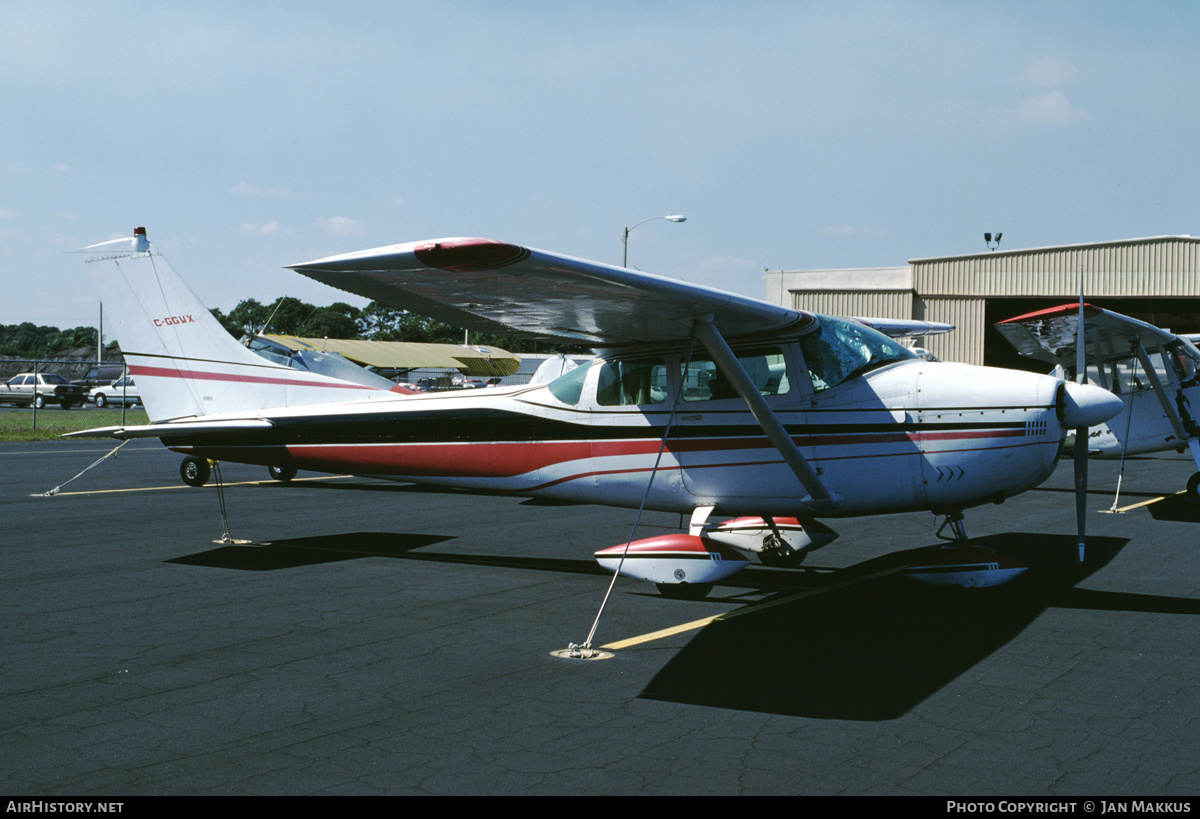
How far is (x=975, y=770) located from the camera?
3.86 m

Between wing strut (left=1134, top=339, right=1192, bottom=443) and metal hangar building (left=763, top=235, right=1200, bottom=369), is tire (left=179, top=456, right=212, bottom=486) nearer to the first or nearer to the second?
wing strut (left=1134, top=339, right=1192, bottom=443)

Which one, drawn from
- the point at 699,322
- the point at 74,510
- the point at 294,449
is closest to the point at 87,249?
the point at 294,449

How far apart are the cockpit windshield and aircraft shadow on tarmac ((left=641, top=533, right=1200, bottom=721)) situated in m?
1.77

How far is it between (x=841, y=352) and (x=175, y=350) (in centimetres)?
689

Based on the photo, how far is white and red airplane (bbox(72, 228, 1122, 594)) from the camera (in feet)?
21.5

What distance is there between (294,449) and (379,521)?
2.67 meters

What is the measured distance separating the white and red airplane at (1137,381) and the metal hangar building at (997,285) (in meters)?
21.4

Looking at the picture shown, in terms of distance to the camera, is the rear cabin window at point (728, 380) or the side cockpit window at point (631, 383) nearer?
the rear cabin window at point (728, 380)

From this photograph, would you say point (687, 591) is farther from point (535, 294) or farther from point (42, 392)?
point (42, 392)

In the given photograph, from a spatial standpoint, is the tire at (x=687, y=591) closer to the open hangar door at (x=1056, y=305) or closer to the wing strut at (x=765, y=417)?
the wing strut at (x=765, y=417)

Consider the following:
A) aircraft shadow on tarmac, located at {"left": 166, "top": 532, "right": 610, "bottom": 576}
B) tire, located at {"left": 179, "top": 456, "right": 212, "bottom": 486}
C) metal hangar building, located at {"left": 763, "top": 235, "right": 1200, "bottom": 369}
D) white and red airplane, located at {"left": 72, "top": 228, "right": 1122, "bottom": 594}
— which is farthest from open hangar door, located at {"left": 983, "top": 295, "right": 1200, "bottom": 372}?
white and red airplane, located at {"left": 72, "top": 228, "right": 1122, "bottom": 594}

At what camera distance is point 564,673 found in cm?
531

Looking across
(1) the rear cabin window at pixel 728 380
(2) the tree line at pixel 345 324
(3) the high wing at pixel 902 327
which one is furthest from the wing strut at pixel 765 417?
(2) the tree line at pixel 345 324

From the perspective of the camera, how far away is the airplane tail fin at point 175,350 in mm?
9742
